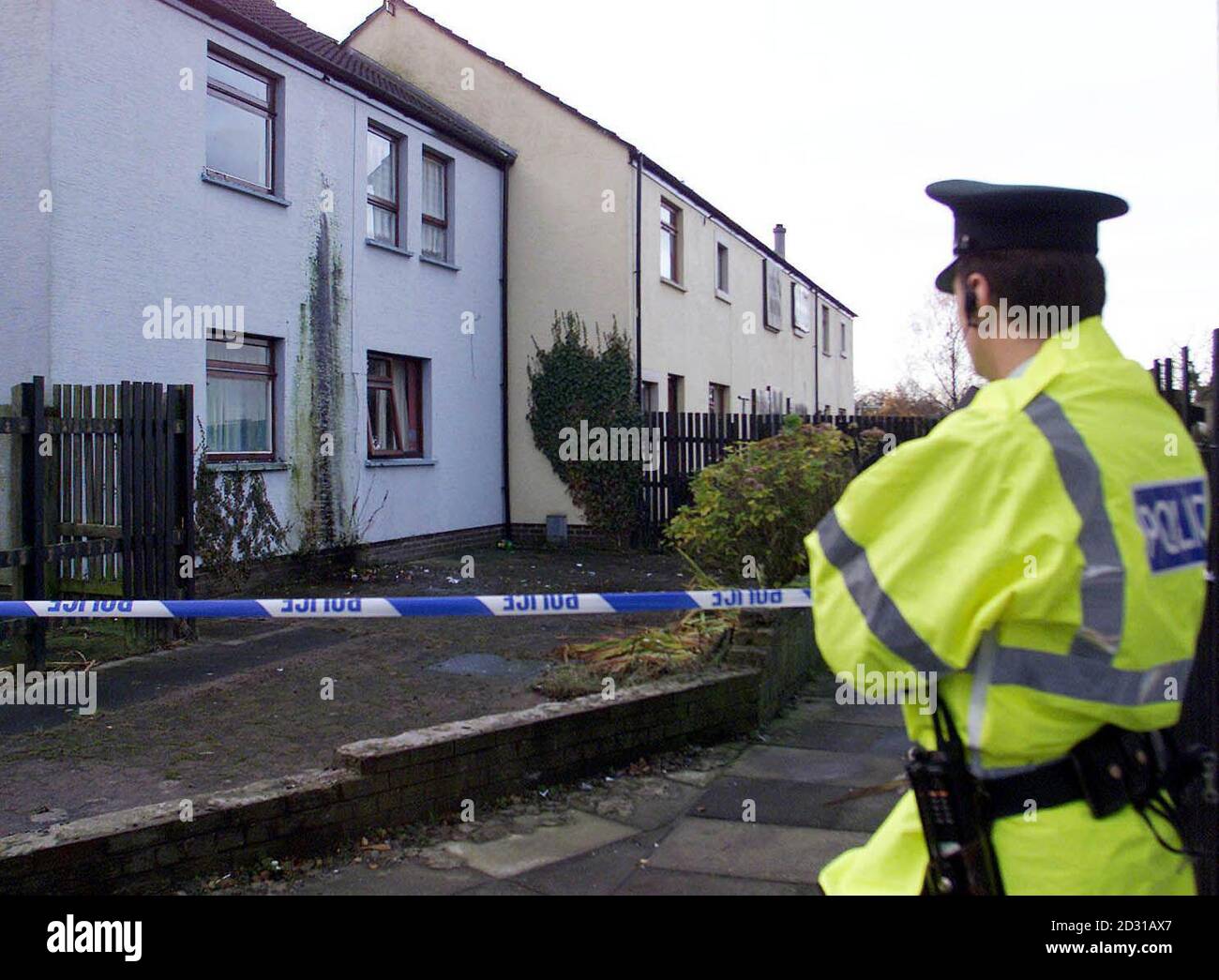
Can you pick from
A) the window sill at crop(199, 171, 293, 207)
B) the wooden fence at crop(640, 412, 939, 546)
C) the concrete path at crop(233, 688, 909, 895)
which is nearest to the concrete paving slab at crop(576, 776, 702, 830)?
the concrete path at crop(233, 688, 909, 895)

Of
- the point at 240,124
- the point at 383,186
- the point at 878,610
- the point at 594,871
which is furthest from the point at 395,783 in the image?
the point at 383,186

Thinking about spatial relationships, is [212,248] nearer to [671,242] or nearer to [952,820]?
[671,242]

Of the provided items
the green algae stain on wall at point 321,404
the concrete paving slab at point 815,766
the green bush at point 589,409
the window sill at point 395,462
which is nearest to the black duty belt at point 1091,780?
the concrete paving slab at point 815,766

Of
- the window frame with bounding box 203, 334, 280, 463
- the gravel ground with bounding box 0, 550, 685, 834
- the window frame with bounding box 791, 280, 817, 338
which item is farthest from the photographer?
the window frame with bounding box 791, 280, 817, 338

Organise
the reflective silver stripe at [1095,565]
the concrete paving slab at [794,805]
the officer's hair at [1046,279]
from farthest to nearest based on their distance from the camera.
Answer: the concrete paving slab at [794,805] → the officer's hair at [1046,279] → the reflective silver stripe at [1095,565]

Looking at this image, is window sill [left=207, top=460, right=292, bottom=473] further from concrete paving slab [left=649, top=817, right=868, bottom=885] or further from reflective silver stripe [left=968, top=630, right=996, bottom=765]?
reflective silver stripe [left=968, top=630, right=996, bottom=765]

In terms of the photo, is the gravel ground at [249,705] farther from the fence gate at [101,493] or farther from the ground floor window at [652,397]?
the ground floor window at [652,397]

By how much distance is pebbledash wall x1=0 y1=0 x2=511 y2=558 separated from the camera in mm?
9203

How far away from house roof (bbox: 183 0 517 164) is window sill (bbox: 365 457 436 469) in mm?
4501

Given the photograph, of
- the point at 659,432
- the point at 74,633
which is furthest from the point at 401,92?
the point at 74,633

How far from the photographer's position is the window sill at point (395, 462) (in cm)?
1335

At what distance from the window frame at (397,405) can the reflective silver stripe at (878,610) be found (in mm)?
12021

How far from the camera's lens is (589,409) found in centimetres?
1628
